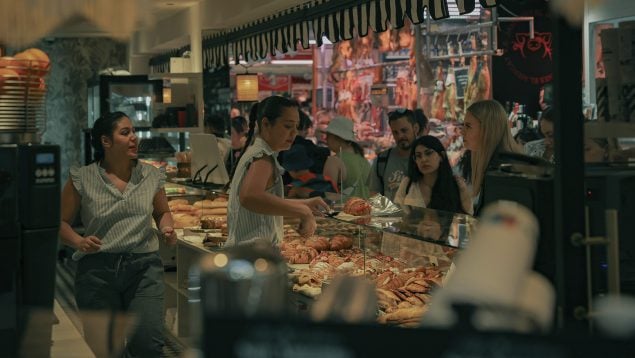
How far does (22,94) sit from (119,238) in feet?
5.79

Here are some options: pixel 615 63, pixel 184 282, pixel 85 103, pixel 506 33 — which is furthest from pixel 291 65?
pixel 615 63

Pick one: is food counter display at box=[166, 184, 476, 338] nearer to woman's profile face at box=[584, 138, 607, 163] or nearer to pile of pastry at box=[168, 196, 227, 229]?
pile of pastry at box=[168, 196, 227, 229]

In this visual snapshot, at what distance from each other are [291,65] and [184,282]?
666 inches

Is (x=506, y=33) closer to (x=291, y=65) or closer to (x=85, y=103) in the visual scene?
(x=85, y=103)

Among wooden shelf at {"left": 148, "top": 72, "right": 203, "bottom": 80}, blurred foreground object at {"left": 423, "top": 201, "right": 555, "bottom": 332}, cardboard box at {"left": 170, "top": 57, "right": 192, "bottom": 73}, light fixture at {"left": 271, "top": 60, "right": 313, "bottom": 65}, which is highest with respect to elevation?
light fixture at {"left": 271, "top": 60, "right": 313, "bottom": 65}

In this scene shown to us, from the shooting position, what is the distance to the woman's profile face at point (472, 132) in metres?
5.30

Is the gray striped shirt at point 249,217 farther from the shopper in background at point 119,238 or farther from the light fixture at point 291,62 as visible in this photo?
the light fixture at point 291,62

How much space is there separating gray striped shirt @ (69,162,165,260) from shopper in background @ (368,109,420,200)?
2.95m

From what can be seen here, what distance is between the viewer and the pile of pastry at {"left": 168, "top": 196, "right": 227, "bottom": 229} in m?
7.14

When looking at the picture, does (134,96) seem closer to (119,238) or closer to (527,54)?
(527,54)

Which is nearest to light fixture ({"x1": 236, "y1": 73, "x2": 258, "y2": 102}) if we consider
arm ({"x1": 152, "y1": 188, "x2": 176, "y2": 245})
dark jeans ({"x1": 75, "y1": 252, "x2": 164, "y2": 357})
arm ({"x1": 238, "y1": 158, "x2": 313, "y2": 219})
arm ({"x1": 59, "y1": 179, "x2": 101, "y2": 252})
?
arm ({"x1": 152, "y1": 188, "x2": 176, "y2": 245})

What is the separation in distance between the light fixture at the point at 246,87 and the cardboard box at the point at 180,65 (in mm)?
781

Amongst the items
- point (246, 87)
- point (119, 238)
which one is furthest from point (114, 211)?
point (246, 87)

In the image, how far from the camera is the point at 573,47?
1545 mm
